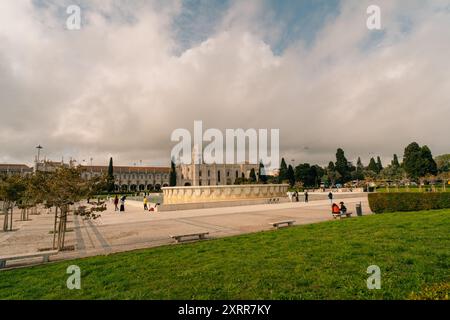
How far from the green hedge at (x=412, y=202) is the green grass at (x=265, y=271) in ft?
25.3

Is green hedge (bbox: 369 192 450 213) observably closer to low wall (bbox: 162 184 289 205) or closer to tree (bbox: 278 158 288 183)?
low wall (bbox: 162 184 289 205)

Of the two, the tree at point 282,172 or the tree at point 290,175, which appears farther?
the tree at point 282,172

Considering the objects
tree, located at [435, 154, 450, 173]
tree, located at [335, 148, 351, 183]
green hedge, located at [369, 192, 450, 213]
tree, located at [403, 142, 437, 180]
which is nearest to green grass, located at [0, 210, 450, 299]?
green hedge, located at [369, 192, 450, 213]

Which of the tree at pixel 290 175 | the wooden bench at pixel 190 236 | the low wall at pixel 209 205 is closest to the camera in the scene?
Result: the wooden bench at pixel 190 236

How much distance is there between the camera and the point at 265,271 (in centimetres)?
536

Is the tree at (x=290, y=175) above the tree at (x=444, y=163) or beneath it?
beneath

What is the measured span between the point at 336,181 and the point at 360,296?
83182mm

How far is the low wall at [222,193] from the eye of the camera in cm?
3266

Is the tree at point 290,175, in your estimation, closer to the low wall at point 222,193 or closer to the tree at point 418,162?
the tree at point 418,162

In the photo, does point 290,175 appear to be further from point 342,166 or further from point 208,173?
point 208,173

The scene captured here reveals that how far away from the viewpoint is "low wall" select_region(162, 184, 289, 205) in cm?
3266

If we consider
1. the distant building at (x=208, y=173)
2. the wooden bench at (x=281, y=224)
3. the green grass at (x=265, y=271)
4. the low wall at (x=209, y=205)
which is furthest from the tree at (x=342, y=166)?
the green grass at (x=265, y=271)

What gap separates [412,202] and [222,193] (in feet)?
66.6
